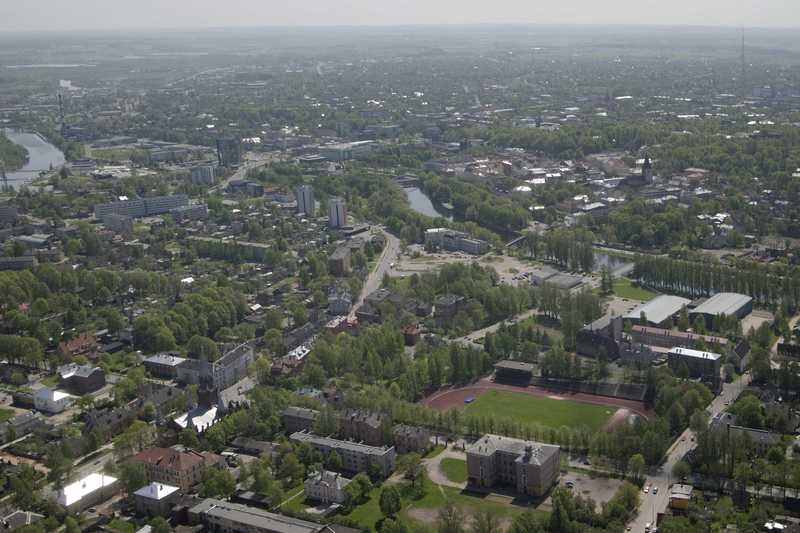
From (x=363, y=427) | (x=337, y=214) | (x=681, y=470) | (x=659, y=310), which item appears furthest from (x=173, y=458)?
(x=337, y=214)

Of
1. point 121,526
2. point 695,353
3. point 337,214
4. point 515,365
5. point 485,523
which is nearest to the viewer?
point 485,523

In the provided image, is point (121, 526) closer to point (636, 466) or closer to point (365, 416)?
point (365, 416)

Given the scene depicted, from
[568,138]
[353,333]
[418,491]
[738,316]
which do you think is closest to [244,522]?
[418,491]

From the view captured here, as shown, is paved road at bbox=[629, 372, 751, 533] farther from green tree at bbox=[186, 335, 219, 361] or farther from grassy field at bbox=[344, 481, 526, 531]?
green tree at bbox=[186, 335, 219, 361]

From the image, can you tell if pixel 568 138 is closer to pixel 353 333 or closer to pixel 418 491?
pixel 353 333

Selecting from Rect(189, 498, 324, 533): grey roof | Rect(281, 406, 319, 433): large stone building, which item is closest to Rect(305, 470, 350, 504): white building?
Rect(189, 498, 324, 533): grey roof

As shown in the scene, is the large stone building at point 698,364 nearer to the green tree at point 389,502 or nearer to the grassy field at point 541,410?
the grassy field at point 541,410
